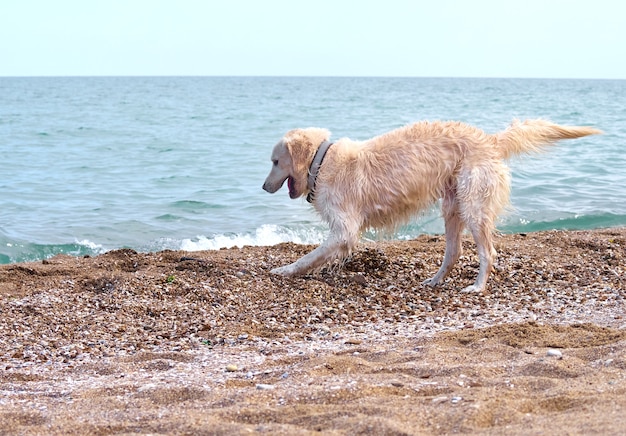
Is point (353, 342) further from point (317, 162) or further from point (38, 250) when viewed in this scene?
point (38, 250)

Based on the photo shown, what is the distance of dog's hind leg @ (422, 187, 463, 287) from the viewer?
23.0 ft

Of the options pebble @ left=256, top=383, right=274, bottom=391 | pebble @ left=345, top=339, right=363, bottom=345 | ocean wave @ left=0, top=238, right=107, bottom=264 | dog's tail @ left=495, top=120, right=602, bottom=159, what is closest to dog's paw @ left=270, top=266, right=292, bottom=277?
pebble @ left=345, top=339, right=363, bottom=345

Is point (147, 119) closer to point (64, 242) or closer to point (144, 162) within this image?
point (144, 162)

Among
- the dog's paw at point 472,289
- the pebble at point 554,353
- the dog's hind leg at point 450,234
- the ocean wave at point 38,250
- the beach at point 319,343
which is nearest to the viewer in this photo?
the beach at point 319,343

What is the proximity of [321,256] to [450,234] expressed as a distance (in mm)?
1313

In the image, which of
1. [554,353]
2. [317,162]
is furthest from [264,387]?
[317,162]

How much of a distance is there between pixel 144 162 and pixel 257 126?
390 inches

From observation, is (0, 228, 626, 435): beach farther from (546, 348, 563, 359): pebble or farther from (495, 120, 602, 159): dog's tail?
(495, 120, 602, 159): dog's tail

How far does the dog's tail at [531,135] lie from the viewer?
6910 millimetres

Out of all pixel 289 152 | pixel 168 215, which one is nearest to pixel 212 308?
pixel 289 152

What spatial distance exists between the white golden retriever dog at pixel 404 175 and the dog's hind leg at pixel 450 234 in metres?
0.03

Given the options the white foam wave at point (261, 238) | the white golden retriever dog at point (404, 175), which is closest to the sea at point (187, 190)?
the white foam wave at point (261, 238)

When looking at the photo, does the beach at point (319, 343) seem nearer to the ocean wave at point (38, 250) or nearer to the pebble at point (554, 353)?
the pebble at point (554, 353)

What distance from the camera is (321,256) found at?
6809 mm
